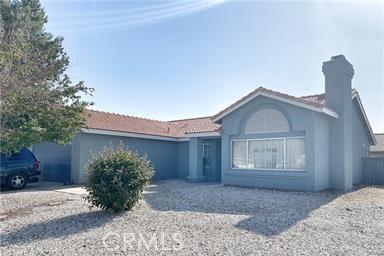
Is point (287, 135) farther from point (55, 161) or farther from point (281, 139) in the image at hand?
A: point (55, 161)

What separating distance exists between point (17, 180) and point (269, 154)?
12.6 meters

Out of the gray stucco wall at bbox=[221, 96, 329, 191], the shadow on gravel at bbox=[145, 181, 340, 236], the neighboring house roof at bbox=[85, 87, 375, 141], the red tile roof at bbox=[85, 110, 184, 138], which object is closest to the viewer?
the shadow on gravel at bbox=[145, 181, 340, 236]

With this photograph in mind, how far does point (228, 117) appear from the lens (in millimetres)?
16938

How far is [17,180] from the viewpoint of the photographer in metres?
14.7

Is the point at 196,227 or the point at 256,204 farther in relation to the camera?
the point at 256,204

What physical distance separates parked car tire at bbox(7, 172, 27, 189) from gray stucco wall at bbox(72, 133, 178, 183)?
9.08 feet

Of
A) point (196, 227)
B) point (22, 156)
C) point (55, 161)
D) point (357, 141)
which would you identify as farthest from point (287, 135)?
point (55, 161)

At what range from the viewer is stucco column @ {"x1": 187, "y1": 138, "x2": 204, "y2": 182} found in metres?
19.5

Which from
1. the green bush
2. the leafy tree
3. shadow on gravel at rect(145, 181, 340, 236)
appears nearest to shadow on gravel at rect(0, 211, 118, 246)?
the green bush

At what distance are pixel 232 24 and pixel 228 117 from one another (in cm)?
535

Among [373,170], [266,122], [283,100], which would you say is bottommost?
[373,170]

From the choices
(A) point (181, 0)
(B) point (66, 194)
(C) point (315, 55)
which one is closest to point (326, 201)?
(C) point (315, 55)

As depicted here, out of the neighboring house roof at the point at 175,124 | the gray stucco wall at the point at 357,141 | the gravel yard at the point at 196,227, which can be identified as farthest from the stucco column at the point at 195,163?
the gray stucco wall at the point at 357,141

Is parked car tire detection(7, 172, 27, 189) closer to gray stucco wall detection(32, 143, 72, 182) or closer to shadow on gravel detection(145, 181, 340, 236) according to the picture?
gray stucco wall detection(32, 143, 72, 182)
